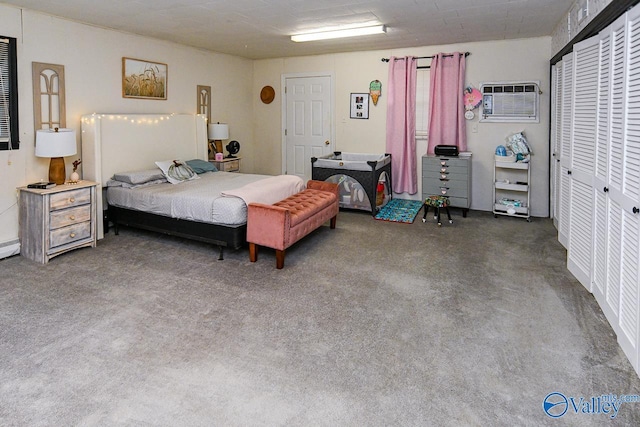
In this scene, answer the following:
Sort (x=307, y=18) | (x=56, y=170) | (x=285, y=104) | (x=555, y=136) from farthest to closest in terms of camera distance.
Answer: (x=285, y=104) < (x=555, y=136) < (x=307, y=18) < (x=56, y=170)

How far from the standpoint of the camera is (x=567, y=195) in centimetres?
420

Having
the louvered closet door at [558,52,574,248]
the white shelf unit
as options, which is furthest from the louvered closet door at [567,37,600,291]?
the white shelf unit

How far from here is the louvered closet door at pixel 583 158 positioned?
3.25m

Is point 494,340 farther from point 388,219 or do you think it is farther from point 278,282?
point 388,219

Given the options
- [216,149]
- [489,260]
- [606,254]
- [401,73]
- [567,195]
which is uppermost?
[401,73]

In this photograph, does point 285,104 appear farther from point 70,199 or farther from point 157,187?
point 70,199

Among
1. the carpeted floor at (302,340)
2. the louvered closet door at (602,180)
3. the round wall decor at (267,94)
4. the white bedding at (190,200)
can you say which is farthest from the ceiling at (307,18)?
the carpeted floor at (302,340)

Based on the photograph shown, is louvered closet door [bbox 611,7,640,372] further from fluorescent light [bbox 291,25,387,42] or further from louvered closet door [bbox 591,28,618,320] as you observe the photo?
fluorescent light [bbox 291,25,387,42]

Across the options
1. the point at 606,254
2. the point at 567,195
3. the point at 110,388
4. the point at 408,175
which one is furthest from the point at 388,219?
the point at 110,388

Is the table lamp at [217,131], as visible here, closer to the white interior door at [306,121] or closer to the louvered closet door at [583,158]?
the white interior door at [306,121]

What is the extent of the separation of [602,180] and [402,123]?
3.95 m

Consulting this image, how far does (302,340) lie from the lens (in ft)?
8.79

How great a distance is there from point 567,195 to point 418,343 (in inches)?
103

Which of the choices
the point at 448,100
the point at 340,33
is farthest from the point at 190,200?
the point at 448,100
